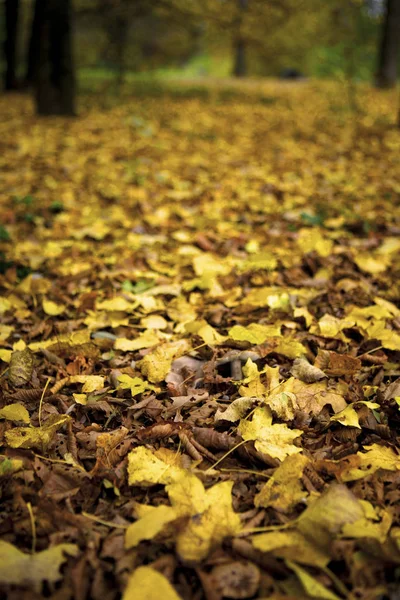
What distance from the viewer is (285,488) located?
119 cm

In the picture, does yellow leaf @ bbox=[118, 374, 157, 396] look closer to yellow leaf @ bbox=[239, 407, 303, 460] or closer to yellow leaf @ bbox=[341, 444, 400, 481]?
yellow leaf @ bbox=[239, 407, 303, 460]

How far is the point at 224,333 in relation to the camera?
1.94 m

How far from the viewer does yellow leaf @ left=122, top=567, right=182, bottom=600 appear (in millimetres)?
911

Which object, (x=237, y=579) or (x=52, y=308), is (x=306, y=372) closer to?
(x=237, y=579)

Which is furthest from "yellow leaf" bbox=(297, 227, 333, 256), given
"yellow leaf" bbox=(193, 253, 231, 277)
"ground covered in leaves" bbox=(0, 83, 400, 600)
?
"yellow leaf" bbox=(193, 253, 231, 277)

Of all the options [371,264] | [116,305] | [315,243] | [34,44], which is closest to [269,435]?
[116,305]

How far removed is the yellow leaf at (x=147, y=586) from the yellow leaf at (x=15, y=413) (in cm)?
67

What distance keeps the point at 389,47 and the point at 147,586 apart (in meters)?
12.3

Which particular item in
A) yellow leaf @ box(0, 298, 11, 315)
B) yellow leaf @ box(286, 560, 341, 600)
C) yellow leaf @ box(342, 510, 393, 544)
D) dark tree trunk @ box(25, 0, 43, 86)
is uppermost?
dark tree trunk @ box(25, 0, 43, 86)

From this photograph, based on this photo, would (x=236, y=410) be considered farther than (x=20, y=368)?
No

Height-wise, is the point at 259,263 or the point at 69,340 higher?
the point at 259,263

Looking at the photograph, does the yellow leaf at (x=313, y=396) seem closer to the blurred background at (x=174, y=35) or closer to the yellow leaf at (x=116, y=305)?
the yellow leaf at (x=116, y=305)

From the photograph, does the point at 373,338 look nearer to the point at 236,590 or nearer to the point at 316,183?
the point at 236,590

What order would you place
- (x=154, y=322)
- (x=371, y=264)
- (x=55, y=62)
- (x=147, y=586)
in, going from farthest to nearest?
(x=55, y=62) → (x=371, y=264) → (x=154, y=322) → (x=147, y=586)
